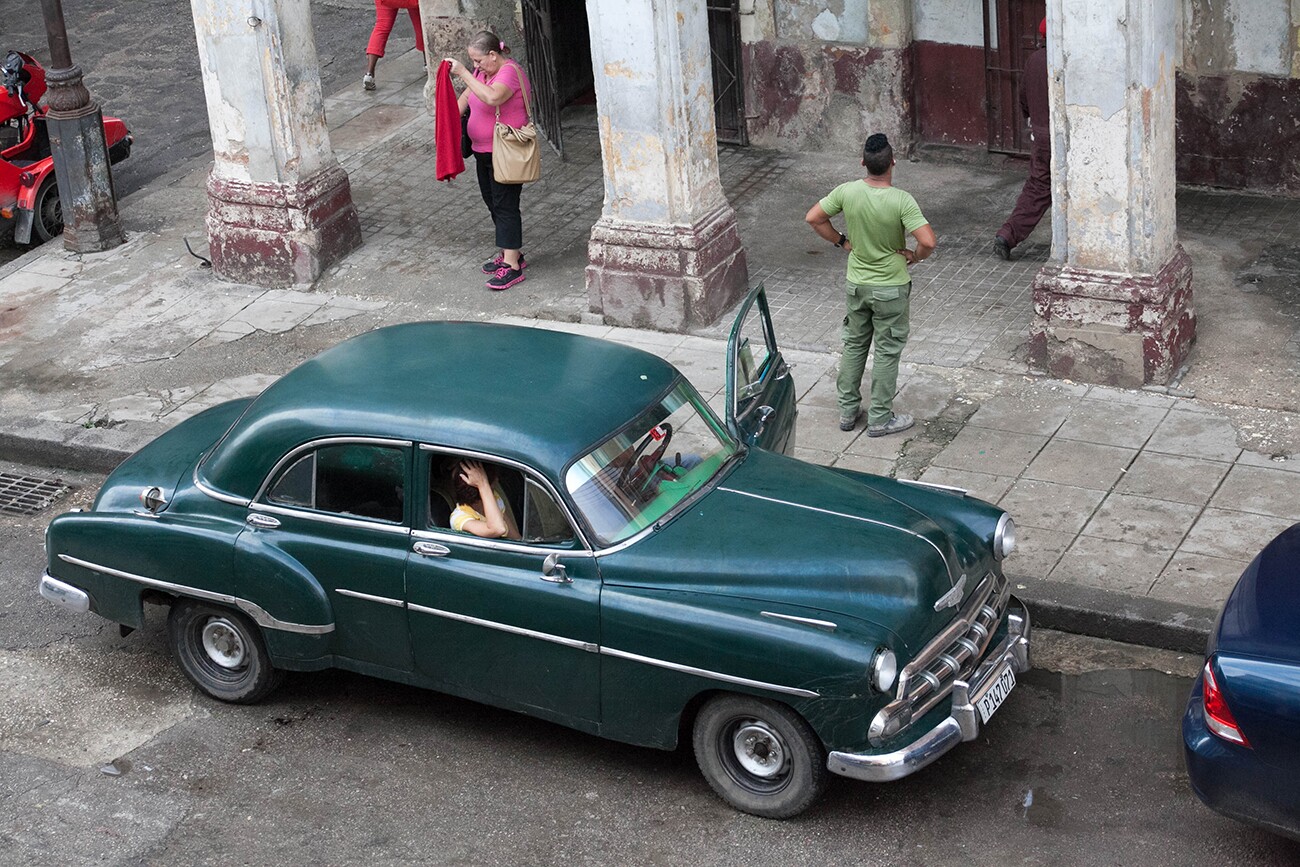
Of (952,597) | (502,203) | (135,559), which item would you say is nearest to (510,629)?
(952,597)

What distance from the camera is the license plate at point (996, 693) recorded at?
20.5 feet

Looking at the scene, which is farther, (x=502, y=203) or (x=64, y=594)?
(x=502, y=203)

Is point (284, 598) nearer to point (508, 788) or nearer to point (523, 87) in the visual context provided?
point (508, 788)

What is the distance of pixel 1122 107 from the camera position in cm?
898

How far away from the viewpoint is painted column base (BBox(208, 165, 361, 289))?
38.6 feet

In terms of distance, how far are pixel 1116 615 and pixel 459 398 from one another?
3.02 meters

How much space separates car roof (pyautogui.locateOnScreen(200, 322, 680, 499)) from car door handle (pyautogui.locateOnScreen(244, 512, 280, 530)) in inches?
4.0

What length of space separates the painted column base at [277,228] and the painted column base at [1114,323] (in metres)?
5.09

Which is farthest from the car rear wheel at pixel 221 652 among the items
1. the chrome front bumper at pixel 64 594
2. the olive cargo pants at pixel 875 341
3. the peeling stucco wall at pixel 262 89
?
the peeling stucco wall at pixel 262 89

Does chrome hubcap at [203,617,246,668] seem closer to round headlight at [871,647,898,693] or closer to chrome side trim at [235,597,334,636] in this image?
chrome side trim at [235,597,334,636]

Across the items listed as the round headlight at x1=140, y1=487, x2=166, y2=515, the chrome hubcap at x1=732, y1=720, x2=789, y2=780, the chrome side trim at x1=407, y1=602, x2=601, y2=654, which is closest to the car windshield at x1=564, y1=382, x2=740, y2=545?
the chrome side trim at x1=407, y1=602, x2=601, y2=654

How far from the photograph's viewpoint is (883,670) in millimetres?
5891

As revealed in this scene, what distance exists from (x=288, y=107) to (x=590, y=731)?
6.41 metres

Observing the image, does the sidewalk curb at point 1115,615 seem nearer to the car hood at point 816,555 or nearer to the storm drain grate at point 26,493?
the car hood at point 816,555
